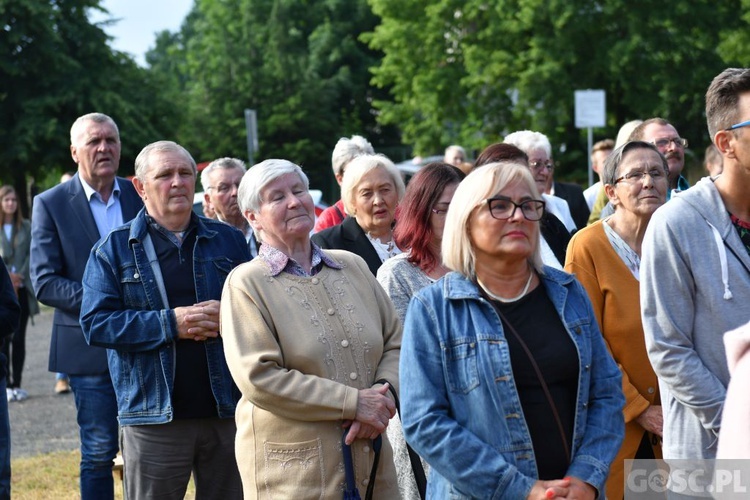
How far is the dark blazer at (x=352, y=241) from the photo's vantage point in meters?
6.16

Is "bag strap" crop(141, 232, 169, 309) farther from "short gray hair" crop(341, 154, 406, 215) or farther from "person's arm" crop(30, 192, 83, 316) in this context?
"short gray hair" crop(341, 154, 406, 215)

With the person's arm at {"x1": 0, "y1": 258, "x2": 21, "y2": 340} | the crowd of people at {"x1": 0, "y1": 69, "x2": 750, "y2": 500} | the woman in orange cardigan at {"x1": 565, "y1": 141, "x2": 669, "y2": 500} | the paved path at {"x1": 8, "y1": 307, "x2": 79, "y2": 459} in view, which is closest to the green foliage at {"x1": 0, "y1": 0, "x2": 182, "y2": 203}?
the paved path at {"x1": 8, "y1": 307, "x2": 79, "y2": 459}

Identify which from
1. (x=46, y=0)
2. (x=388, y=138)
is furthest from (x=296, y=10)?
(x=46, y=0)

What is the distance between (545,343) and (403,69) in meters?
32.2

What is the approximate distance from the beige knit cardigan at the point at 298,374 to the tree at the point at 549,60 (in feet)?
85.3

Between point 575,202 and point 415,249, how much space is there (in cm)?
345

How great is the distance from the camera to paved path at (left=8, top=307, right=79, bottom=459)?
31.1 ft

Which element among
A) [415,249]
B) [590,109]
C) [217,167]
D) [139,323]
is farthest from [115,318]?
[590,109]

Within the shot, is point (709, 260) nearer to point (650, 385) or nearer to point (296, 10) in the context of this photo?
point (650, 385)

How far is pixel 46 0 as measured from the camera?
123 ft

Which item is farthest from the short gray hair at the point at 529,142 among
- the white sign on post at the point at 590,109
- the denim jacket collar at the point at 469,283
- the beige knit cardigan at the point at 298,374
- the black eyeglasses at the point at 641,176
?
the white sign on post at the point at 590,109

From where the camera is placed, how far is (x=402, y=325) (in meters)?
4.92

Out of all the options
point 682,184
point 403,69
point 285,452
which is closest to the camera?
point 285,452

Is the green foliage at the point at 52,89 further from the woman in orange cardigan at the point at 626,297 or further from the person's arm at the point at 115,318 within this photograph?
the woman in orange cardigan at the point at 626,297
